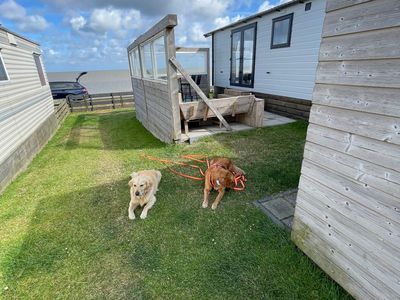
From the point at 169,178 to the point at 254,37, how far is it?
725cm

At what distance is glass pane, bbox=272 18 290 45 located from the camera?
6.98 meters

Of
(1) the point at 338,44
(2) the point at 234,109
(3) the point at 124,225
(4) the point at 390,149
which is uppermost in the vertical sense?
(1) the point at 338,44

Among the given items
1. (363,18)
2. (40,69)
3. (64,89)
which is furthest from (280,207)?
(64,89)

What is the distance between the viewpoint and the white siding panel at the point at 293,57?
6.09 meters

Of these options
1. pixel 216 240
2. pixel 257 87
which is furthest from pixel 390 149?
pixel 257 87

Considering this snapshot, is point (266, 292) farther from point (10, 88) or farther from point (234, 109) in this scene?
point (10, 88)

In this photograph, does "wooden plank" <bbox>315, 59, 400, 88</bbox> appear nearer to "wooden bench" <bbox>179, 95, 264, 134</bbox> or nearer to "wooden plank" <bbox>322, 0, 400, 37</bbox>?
"wooden plank" <bbox>322, 0, 400, 37</bbox>

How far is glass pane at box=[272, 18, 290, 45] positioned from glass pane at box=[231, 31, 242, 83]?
2.24m

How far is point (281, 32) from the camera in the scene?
7250 mm

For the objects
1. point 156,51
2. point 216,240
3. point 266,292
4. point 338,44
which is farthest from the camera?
point 156,51

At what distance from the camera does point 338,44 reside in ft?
5.02

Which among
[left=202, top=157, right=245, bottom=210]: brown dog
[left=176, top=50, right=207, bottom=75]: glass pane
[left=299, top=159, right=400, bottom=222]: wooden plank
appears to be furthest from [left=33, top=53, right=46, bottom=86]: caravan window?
[left=299, top=159, right=400, bottom=222]: wooden plank

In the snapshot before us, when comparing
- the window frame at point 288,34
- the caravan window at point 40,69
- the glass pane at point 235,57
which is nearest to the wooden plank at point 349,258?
the window frame at point 288,34

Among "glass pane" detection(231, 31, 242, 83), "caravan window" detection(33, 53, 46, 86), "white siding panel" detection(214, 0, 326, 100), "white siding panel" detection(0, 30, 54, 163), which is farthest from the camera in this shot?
"glass pane" detection(231, 31, 242, 83)
